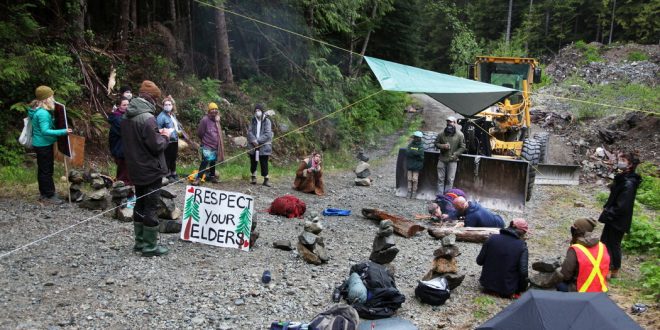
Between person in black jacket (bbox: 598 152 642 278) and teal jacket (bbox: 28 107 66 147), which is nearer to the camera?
person in black jacket (bbox: 598 152 642 278)

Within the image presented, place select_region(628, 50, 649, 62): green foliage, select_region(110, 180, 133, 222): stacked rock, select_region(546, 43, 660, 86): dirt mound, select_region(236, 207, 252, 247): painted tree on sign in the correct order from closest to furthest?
select_region(236, 207, 252, 247): painted tree on sign → select_region(110, 180, 133, 222): stacked rock → select_region(546, 43, 660, 86): dirt mound → select_region(628, 50, 649, 62): green foliage

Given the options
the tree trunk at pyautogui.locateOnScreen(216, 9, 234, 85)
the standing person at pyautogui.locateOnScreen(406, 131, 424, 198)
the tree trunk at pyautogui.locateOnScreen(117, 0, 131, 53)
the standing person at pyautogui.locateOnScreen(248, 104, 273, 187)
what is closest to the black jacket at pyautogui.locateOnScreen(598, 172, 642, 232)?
the standing person at pyautogui.locateOnScreen(406, 131, 424, 198)

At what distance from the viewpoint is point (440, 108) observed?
3081cm

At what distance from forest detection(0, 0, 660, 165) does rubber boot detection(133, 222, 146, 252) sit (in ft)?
13.6

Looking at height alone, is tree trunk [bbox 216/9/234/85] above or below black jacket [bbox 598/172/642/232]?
above

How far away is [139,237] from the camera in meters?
6.80

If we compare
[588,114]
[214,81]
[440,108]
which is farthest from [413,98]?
[214,81]

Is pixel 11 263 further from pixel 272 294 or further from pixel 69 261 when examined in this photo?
pixel 272 294

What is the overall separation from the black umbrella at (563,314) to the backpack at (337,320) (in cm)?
144

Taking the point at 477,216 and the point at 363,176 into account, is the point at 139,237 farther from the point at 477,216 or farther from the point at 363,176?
the point at 363,176

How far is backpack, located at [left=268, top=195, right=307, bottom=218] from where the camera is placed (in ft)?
30.8

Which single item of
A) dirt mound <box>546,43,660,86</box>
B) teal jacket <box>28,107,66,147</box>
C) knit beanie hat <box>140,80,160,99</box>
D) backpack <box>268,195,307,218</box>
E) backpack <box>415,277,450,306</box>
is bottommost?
backpack <box>415,277,450,306</box>

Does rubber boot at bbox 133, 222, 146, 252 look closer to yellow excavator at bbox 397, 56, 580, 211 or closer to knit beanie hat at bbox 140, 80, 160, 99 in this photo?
knit beanie hat at bbox 140, 80, 160, 99

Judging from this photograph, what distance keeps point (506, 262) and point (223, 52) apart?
1153cm
